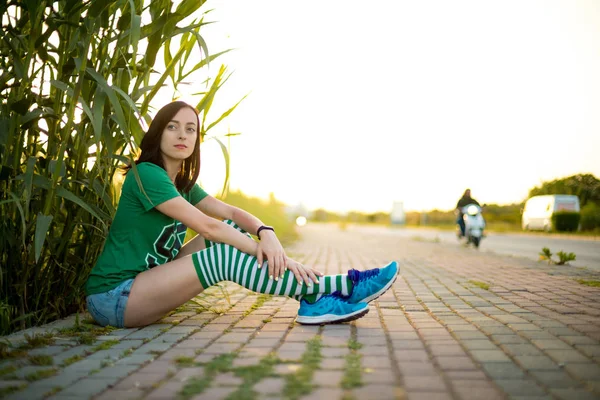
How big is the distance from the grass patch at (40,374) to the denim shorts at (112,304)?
2.12 feet

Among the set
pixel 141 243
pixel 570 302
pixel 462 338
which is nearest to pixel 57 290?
pixel 141 243

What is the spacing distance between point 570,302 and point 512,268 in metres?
2.71

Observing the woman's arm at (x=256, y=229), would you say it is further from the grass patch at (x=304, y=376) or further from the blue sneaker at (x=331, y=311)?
the grass patch at (x=304, y=376)

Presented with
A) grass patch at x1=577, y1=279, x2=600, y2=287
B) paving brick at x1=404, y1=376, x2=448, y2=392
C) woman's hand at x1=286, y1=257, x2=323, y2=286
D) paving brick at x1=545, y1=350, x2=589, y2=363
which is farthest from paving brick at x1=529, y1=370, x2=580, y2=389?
grass patch at x1=577, y1=279, x2=600, y2=287

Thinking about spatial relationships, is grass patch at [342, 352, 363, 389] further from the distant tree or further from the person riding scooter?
the distant tree

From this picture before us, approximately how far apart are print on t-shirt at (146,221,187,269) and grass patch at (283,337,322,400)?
0.95 metres

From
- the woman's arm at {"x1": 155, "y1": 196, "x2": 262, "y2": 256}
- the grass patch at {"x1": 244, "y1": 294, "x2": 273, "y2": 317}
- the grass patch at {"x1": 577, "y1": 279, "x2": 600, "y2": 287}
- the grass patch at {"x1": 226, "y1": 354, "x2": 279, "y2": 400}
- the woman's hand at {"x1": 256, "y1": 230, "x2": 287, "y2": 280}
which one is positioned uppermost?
the woman's arm at {"x1": 155, "y1": 196, "x2": 262, "y2": 256}

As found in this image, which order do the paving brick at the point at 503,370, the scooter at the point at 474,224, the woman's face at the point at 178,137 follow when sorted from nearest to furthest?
the paving brick at the point at 503,370 → the woman's face at the point at 178,137 → the scooter at the point at 474,224

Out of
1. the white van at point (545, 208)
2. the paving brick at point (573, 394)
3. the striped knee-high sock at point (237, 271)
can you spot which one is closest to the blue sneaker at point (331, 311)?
the striped knee-high sock at point (237, 271)

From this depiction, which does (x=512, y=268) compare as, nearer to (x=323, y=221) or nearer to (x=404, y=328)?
(x=404, y=328)

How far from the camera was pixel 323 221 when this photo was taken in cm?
6606

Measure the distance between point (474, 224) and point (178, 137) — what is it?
9.03m

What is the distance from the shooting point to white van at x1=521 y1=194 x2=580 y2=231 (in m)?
20.9

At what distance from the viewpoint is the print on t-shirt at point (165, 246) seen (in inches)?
109
